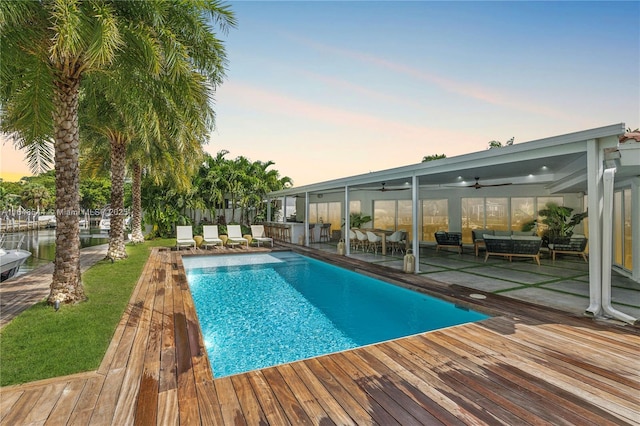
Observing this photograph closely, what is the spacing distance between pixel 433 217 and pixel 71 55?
51.7 feet

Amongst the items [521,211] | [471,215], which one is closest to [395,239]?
[471,215]

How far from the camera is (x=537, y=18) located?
9.38 metres

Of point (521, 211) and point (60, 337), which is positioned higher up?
point (521, 211)

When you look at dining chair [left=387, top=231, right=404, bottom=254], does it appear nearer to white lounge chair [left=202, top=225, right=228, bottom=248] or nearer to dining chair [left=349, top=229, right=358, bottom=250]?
dining chair [left=349, top=229, right=358, bottom=250]

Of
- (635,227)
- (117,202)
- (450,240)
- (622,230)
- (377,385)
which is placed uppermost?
(117,202)

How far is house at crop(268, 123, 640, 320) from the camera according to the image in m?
4.98

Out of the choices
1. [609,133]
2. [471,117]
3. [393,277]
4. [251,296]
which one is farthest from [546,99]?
[251,296]

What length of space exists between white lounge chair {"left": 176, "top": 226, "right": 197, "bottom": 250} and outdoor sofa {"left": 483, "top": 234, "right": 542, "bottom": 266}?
12385 mm

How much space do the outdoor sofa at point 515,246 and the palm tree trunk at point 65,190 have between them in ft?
39.0

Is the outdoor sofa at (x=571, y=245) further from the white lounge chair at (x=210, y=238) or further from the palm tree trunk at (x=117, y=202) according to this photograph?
the palm tree trunk at (x=117, y=202)

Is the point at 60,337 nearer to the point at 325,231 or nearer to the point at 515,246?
the point at 515,246

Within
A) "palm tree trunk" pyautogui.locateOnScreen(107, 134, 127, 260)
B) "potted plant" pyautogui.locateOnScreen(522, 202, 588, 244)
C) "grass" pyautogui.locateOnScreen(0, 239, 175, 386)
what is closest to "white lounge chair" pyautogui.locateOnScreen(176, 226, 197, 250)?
"palm tree trunk" pyautogui.locateOnScreen(107, 134, 127, 260)

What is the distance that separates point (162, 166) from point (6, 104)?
23.5ft

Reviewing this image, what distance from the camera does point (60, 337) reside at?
13.6 feet
